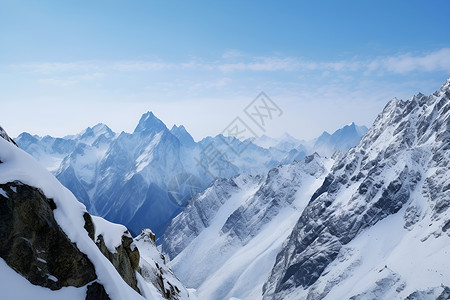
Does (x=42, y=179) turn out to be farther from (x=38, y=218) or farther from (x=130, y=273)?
(x=130, y=273)

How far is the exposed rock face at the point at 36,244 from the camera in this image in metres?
17.3

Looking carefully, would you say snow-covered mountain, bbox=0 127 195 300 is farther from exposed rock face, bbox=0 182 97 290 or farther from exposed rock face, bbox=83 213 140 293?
exposed rock face, bbox=83 213 140 293

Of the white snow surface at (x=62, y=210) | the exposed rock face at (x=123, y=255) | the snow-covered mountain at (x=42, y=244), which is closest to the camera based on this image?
the snow-covered mountain at (x=42, y=244)

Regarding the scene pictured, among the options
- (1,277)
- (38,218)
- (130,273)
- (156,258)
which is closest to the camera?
(1,277)

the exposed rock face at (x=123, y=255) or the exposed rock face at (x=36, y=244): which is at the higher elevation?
the exposed rock face at (x=36, y=244)

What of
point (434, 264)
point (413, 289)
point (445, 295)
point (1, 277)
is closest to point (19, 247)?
point (1, 277)

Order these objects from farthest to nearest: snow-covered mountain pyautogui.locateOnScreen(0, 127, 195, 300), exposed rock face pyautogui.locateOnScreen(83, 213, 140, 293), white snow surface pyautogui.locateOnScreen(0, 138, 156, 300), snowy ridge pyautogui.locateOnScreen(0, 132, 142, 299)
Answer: exposed rock face pyautogui.locateOnScreen(83, 213, 140, 293) → snowy ridge pyautogui.locateOnScreen(0, 132, 142, 299) → white snow surface pyautogui.locateOnScreen(0, 138, 156, 300) → snow-covered mountain pyautogui.locateOnScreen(0, 127, 195, 300)

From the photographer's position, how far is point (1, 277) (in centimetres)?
1681

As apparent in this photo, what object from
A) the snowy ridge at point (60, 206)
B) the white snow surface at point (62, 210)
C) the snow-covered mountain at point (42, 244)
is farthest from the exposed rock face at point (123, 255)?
the snowy ridge at point (60, 206)

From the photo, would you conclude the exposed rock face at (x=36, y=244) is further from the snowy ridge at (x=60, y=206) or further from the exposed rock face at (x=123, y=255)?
the exposed rock face at (x=123, y=255)

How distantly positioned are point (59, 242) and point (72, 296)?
284cm

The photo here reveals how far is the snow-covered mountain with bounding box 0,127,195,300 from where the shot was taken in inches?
680

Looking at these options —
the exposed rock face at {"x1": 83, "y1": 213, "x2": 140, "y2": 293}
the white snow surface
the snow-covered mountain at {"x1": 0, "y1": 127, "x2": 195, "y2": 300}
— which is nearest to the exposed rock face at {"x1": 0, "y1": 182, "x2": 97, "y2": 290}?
the snow-covered mountain at {"x1": 0, "y1": 127, "x2": 195, "y2": 300}

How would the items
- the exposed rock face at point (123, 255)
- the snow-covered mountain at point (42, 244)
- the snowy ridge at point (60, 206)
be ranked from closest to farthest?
the snow-covered mountain at point (42, 244) < the snowy ridge at point (60, 206) < the exposed rock face at point (123, 255)
